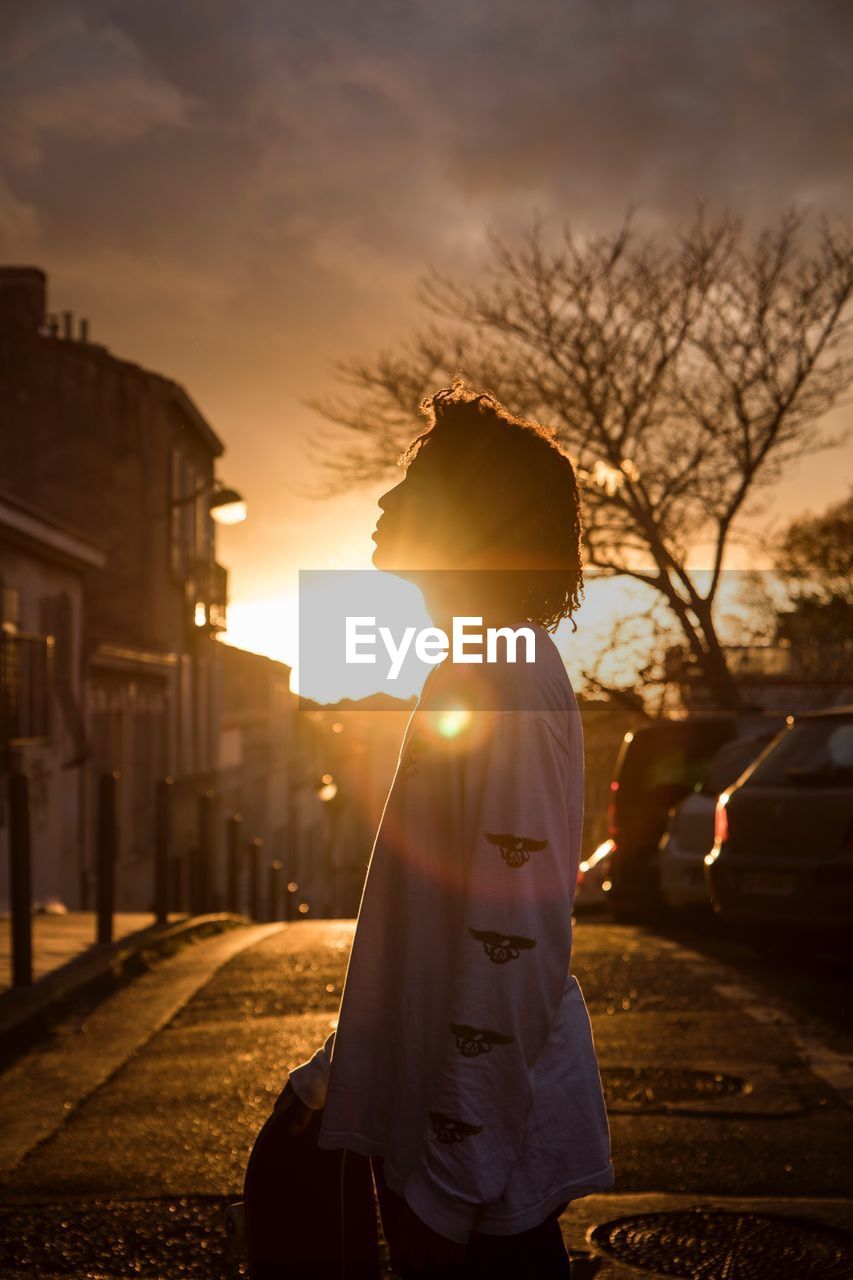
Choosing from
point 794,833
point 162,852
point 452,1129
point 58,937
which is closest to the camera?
point 452,1129

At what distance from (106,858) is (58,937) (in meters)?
1.19

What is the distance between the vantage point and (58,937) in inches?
473

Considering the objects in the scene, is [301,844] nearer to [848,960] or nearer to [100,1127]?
[848,960]

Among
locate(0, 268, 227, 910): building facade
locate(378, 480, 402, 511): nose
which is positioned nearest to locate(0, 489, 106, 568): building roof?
locate(0, 268, 227, 910): building facade

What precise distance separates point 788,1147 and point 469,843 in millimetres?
3645

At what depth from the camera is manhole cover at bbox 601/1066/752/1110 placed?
20.5ft

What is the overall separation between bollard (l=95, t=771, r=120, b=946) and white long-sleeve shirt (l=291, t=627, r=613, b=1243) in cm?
887

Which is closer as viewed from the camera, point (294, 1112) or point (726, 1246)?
point (294, 1112)

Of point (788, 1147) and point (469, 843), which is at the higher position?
point (469, 843)

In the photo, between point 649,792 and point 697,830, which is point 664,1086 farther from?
point 649,792

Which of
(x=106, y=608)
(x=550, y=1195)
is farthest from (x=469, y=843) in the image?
(x=106, y=608)

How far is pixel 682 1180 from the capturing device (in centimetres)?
511

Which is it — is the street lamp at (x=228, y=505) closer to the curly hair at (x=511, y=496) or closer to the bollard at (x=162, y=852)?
the bollard at (x=162, y=852)

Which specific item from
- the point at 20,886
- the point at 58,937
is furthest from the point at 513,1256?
the point at 58,937
